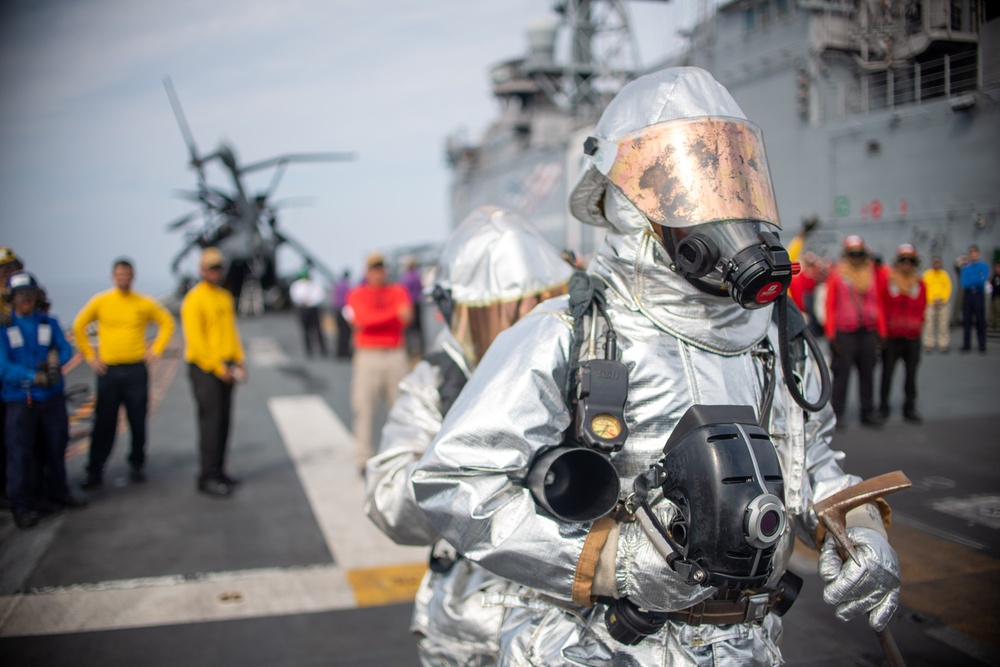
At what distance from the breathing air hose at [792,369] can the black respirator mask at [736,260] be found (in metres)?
0.27

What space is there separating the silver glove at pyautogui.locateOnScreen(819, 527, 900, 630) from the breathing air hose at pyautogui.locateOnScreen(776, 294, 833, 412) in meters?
0.34

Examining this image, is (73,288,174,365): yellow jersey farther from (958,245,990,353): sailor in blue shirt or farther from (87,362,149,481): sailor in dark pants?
(958,245,990,353): sailor in blue shirt

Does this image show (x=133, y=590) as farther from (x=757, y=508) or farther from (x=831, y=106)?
(x=831, y=106)

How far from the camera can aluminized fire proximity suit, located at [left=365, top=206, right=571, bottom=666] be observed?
204 centimetres

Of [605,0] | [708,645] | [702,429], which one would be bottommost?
[708,645]

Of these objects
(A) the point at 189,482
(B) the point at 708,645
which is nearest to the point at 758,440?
(B) the point at 708,645

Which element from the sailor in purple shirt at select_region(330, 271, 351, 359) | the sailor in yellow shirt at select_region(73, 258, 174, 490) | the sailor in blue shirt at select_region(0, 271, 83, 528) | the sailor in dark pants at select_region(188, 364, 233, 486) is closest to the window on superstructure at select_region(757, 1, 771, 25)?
the sailor in blue shirt at select_region(0, 271, 83, 528)

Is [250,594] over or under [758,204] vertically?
under

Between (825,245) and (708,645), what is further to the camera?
(825,245)

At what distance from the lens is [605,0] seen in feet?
19.5

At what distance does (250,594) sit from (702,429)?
342cm

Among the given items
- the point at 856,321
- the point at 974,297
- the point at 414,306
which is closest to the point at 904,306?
the point at 974,297

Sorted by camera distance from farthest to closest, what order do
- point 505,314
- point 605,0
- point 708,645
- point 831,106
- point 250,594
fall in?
point 605,0 < point 250,594 < point 831,106 < point 505,314 < point 708,645

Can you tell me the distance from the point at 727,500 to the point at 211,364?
501cm
